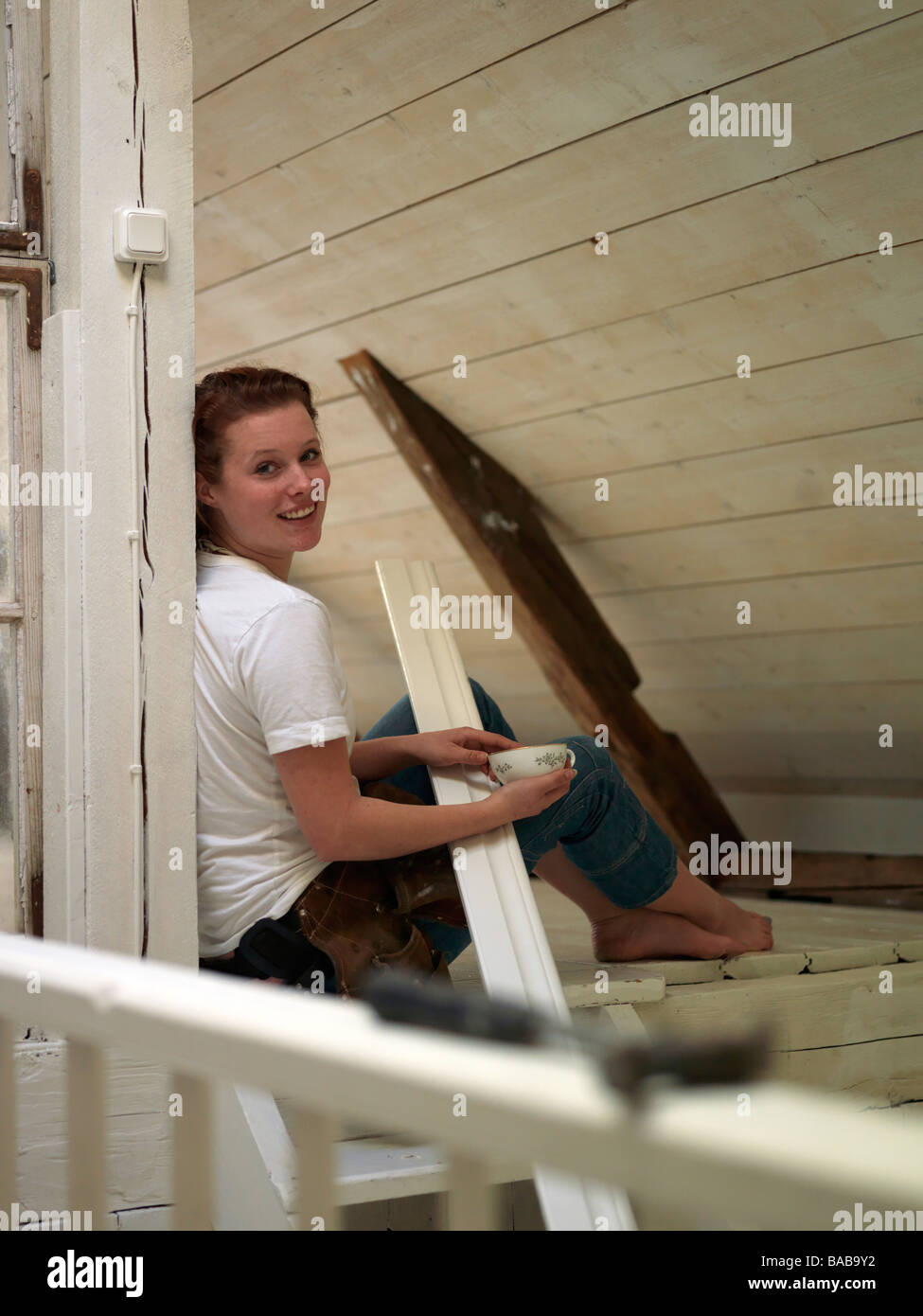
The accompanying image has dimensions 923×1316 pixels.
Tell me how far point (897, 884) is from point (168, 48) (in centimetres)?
229

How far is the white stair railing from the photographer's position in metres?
0.41

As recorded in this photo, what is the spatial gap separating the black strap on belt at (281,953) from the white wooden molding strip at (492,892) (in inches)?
6.9

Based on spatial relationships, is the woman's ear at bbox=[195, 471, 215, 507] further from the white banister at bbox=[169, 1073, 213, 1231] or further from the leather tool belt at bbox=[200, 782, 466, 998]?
the white banister at bbox=[169, 1073, 213, 1231]

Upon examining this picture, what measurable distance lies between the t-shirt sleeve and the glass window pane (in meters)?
0.23

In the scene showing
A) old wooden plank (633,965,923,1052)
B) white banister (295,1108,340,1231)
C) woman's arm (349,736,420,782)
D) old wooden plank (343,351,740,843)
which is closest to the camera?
white banister (295,1108,340,1231)

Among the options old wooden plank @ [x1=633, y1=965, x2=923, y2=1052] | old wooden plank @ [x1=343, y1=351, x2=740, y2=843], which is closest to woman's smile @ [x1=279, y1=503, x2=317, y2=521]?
old wooden plank @ [x1=633, y1=965, x2=923, y2=1052]

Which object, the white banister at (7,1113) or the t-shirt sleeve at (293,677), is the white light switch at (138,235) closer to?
the t-shirt sleeve at (293,677)

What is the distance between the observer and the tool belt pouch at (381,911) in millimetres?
1335

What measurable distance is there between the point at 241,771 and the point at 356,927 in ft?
0.68

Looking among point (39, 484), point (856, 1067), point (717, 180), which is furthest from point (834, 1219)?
point (717, 180)

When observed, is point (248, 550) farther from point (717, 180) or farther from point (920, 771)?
point (920, 771)

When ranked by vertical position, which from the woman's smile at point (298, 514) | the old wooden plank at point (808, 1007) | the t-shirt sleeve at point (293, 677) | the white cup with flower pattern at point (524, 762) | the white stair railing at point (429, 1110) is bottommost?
the old wooden plank at point (808, 1007)

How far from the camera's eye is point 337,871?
1370mm

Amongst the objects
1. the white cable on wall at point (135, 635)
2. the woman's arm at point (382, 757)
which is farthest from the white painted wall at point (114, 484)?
the woman's arm at point (382, 757)
